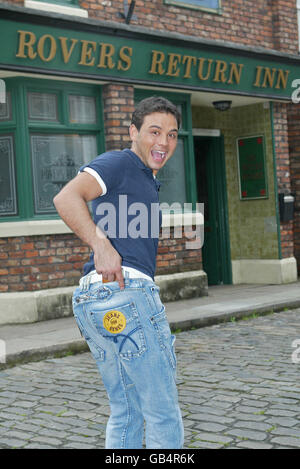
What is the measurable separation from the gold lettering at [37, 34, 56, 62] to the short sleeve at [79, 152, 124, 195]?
266 inches

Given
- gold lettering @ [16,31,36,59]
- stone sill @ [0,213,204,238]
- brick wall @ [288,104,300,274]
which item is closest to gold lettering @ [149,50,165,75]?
gold lettering @ [16,31,36,59]

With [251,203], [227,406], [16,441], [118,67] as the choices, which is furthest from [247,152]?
[16,441]

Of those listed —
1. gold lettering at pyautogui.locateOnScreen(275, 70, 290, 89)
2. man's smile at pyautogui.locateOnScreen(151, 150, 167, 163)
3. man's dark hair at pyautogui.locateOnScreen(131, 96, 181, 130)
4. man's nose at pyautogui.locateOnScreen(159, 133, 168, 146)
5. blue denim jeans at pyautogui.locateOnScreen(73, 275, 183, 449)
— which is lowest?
blue denim jeans at pyautogui.locateOnScreen(73, 275, 183, 449)

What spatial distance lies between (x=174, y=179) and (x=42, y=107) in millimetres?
Answer: 2747

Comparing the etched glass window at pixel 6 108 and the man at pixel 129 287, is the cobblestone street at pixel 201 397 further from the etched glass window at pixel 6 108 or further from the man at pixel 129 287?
the etched glass window at pixel 6 108

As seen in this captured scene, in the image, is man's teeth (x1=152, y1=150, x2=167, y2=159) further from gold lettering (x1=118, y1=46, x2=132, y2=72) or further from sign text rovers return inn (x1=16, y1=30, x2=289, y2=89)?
gold lettering (x1=118, y1=46, x2=132, y2=72)

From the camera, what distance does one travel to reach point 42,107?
962cm

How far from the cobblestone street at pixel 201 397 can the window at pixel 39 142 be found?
2.83 metres

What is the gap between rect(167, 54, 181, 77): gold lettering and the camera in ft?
35.4

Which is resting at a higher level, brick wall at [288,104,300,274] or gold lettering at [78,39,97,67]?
gold lettering at [78,39,97,67]

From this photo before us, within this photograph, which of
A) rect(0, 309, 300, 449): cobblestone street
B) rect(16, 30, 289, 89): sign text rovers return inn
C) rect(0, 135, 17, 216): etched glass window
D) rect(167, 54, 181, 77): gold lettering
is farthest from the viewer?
rect(167, 54, 181, 77): gold lettering

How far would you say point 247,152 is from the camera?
523 inches

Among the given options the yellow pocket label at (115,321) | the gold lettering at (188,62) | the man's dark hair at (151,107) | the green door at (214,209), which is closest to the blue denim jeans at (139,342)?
the yellow pocket label at (115,321)

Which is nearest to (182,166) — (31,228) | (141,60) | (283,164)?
(141,60)
